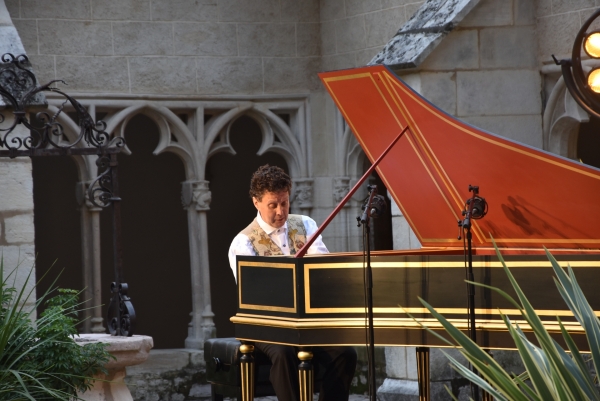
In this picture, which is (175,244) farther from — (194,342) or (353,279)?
(353,279)

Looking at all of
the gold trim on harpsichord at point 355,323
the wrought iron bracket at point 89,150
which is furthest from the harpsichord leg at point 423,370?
the wrought iron bracket at point 89,150

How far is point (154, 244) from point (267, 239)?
575 centimetres

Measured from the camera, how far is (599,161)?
29.2 ft

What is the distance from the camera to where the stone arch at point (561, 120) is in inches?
265

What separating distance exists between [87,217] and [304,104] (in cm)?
176

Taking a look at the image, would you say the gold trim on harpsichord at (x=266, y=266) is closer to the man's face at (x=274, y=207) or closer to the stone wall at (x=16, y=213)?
the man's face at (x=274, y=207)

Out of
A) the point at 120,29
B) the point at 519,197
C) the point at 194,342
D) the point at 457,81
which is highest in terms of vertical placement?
the point at 120,29

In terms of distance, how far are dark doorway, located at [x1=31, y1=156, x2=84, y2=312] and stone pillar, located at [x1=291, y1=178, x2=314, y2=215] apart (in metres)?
2.39

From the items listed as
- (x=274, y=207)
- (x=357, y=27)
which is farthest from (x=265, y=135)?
(x=274, y=207)

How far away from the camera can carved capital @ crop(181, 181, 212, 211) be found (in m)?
8.41

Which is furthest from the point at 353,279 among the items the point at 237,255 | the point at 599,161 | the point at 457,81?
the point at 599,161

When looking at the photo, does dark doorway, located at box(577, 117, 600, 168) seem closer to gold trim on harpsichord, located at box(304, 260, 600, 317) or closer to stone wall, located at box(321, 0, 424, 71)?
stone wall, located at box(321, 0, 424, 71)

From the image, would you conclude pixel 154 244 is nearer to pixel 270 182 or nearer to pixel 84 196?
pixel 84 196

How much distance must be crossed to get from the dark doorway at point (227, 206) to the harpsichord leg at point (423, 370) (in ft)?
18.5
